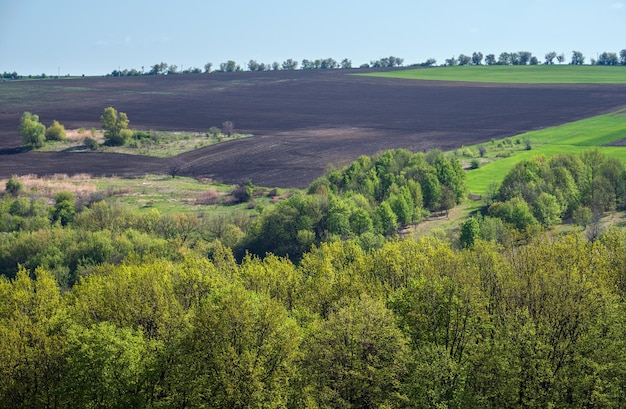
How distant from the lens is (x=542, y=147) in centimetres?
17838

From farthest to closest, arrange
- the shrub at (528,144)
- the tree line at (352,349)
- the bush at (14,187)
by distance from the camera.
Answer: the shrub at (528,144), the bush at (14,187), the tree line at (352,349)

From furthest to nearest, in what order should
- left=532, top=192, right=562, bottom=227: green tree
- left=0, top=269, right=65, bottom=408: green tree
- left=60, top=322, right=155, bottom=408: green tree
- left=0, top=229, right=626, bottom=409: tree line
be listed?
left=532, top=192, right=562, bottom=227: green tree
left=0, top=269, right=65, bottom=408: green tree
left=60, top=322, right=155, bottom=408: green tree
left=0, top=229, right=626, bottom=409: tree line

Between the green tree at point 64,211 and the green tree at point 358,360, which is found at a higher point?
the green tree at point 358,360

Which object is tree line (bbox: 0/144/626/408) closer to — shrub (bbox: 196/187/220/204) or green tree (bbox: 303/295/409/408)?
green tree (bbox: 303/295/409/408)

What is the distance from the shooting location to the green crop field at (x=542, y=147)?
153m

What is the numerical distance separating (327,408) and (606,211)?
9174cm

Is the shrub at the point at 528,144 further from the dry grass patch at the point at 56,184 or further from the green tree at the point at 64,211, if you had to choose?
the green tree at the point at 64,211

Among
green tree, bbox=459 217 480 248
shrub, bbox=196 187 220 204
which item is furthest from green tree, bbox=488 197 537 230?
shrub, bbox=196 187 220 204

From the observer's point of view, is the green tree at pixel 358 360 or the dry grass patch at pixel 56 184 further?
the dry grass patch at pixel 56 184

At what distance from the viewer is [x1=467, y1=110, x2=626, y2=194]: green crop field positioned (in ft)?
503

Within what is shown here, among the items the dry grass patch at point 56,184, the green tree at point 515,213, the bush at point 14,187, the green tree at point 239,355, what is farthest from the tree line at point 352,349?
the bush at point 14,187

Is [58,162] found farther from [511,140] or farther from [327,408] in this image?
[327,408]

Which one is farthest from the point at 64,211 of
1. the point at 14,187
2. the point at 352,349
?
the point at 352,349

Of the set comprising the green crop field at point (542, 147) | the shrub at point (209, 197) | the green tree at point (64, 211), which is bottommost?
the shrub at point (209, 197)
